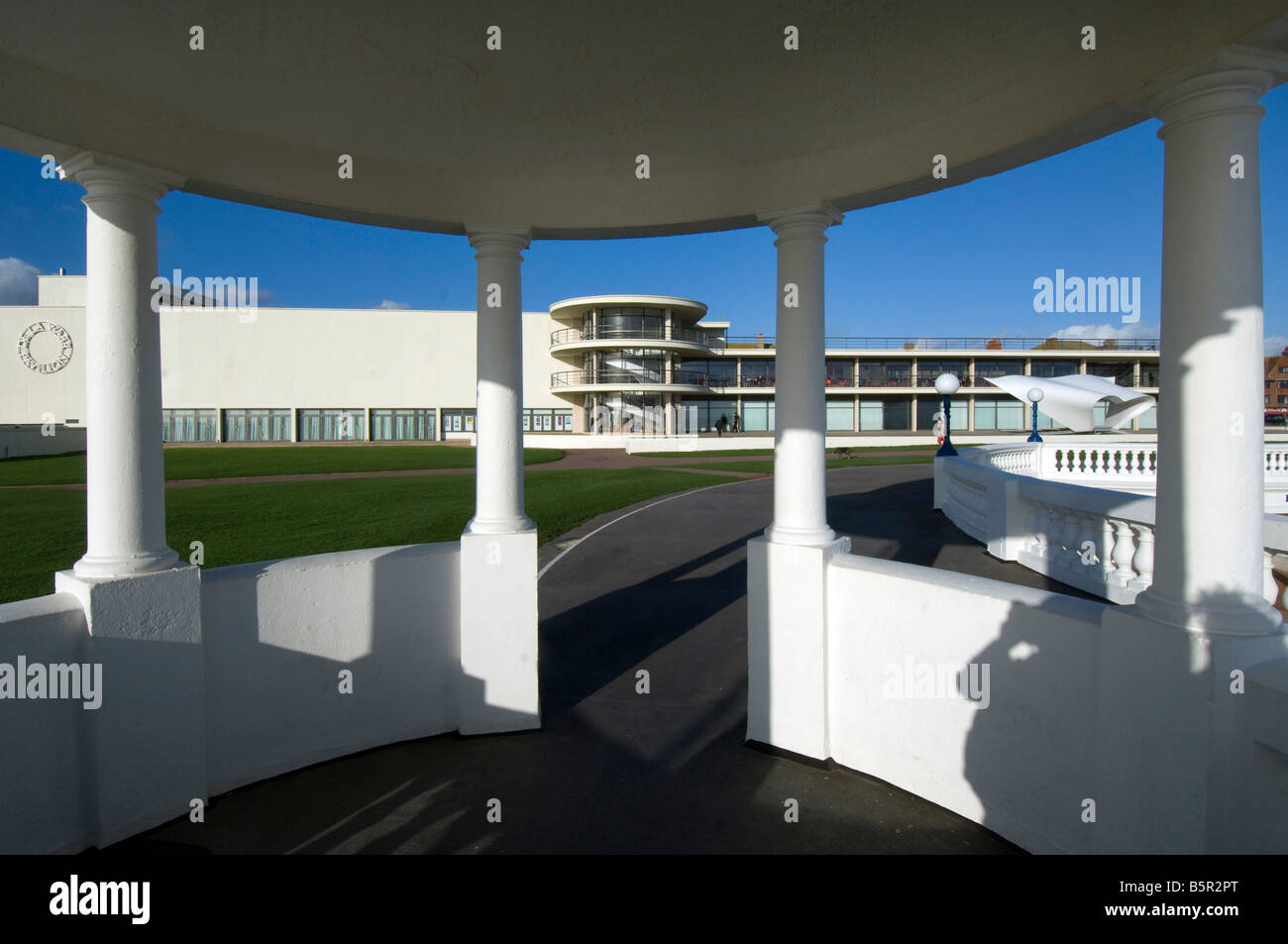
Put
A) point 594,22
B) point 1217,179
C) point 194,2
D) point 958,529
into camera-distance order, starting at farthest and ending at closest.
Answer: point 958,529 < point 594,22 < point 194,2 < point 1217,179

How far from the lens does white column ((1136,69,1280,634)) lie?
2840 millimetres

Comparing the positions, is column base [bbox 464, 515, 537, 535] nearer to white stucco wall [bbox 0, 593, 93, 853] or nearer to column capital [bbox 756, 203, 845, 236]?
white stucco wall [bbox 0, 593, 93, 853]

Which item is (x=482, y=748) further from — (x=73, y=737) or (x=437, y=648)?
(x=73, y=737)

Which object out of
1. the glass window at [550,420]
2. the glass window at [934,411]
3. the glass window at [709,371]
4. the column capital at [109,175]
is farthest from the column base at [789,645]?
the glass window at [934,411]

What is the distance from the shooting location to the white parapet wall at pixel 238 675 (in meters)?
3.48

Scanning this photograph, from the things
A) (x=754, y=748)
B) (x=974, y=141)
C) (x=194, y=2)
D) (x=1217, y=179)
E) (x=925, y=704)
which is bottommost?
(x=754, y=748)

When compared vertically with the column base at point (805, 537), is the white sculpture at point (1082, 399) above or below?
above

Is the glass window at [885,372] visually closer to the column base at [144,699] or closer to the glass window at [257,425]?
the glass window at [257,425]

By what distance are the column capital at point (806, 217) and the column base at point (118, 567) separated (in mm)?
4150

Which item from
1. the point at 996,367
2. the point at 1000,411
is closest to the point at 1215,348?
the point at 1000,411

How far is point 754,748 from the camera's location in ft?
16.0

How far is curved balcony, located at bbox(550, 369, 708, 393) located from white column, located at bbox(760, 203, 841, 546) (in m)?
50.0
